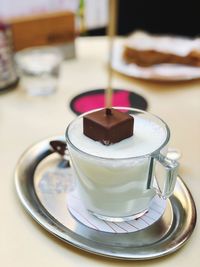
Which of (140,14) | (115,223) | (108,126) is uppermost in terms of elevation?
(108,126)

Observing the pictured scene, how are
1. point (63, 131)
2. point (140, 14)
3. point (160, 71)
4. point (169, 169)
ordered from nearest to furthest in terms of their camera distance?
point (169, 169) → point (63, 131) → point (160, 71) → point (140, 14)

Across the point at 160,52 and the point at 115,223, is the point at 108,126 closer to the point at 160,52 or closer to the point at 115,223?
the point at 115,223

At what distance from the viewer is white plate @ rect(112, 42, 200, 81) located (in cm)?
94

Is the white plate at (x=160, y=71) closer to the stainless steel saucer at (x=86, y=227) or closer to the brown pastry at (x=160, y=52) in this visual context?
the brown pastry at (x=160, y=52)

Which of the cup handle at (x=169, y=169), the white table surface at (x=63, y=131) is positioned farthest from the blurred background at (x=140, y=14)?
the cup handle at (x=169, y=169)

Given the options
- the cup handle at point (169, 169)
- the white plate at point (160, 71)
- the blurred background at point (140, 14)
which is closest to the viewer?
the cup handle at point (169, 169)

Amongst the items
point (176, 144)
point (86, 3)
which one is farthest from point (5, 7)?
point (176, 144)

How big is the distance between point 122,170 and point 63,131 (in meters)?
0.32

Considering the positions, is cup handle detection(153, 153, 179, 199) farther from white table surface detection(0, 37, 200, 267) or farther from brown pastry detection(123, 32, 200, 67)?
brown pastry detection(123, 32, 200, 67)

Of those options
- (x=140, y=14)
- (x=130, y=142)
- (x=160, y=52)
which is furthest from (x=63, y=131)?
(x=140, y=14)

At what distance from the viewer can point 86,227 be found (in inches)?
18.6

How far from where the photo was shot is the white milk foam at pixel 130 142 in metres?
0.44

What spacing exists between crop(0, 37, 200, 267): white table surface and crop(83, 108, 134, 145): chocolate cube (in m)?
0.14

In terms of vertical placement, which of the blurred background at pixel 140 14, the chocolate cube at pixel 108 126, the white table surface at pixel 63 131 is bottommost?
the blurred background at pixel 140 14
